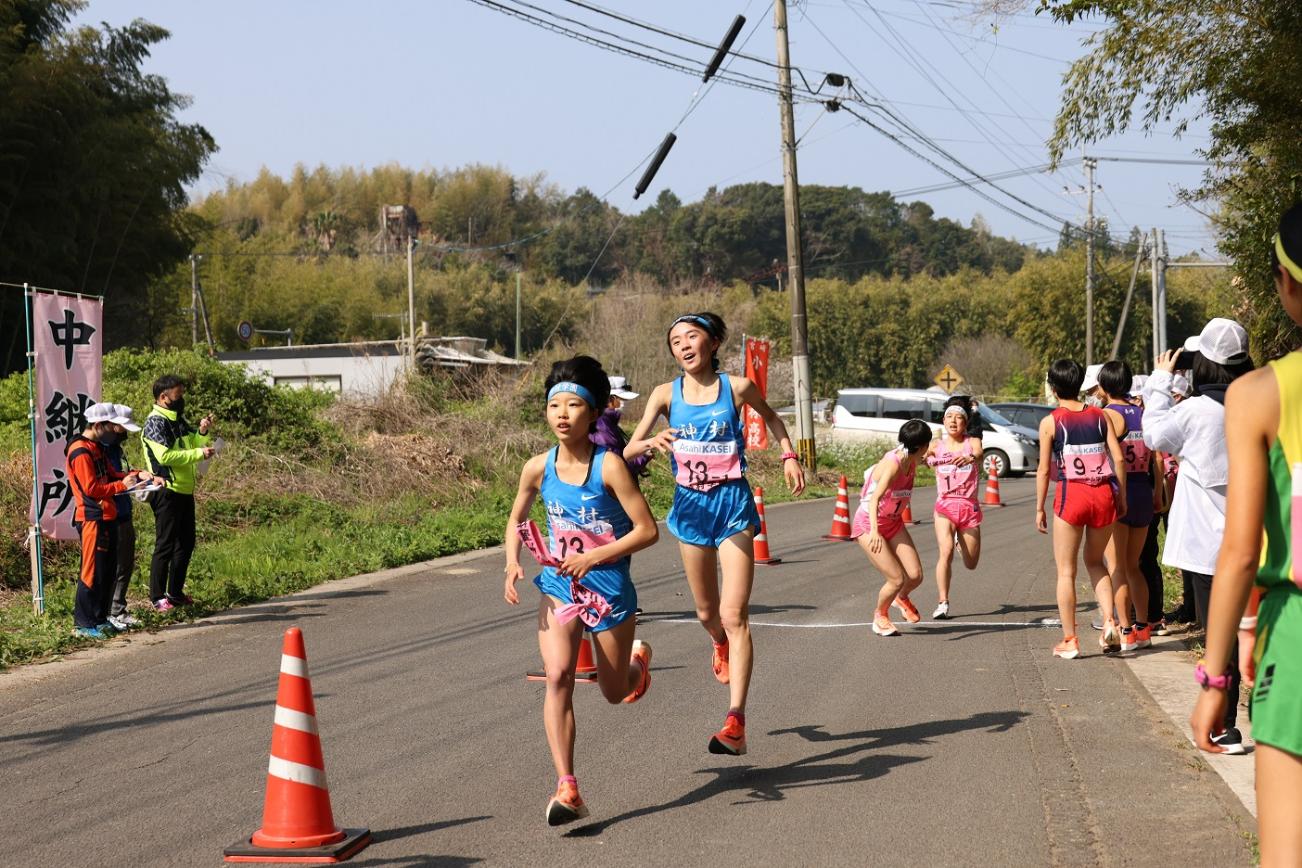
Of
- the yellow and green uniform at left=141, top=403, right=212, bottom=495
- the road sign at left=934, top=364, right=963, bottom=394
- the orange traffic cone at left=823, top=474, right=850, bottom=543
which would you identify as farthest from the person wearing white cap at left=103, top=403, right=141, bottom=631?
the road sign at left=934, top=364, right=963, bottom=394

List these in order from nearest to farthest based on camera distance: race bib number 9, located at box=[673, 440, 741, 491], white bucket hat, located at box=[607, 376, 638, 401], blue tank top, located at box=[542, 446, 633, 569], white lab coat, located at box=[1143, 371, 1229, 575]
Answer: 1. blue tank top, located at box=[542, 446, 633, 569]
2. race bib number 9, located at box=[673, 440, 741, 491]
3. white lab coat, located at box=[1143, 371, 1229, 575]
4. white bucket hat, located at box=[607, 376, 638, 401]

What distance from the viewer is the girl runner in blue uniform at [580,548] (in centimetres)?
534

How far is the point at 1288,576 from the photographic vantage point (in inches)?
113

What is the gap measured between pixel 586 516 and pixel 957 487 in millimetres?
5806

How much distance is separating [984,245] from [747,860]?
11520cm

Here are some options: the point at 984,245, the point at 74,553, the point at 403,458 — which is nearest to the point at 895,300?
the point at 984,245

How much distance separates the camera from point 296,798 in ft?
16.6

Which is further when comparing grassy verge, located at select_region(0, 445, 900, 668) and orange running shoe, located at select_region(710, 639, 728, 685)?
grassy verge, located at select_region(0, 445, 900, 668)

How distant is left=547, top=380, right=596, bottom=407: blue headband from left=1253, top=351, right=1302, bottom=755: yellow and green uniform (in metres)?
3.02

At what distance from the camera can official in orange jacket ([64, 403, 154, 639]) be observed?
10250 mm

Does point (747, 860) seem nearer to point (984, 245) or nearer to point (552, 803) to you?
point (552, 803)

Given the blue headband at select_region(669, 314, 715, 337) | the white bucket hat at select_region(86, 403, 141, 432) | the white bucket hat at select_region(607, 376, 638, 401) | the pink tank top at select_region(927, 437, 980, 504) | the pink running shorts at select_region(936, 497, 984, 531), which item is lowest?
the pink running shorts at select_region(936, 497, 984, 531)

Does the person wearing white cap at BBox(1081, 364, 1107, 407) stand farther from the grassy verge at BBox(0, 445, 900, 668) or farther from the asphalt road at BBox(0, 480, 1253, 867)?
the grassy verge at BBox(0, 445, 900, 668)

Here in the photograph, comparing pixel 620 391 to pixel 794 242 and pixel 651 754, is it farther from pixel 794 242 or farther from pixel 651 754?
pixel 794 242
